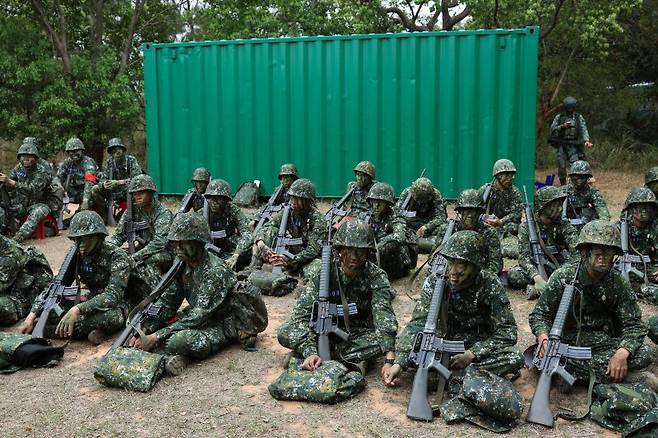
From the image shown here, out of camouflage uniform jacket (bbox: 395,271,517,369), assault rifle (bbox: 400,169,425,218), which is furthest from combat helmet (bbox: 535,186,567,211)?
camouflage uniform jacket (bbox: 395,271,517,369)

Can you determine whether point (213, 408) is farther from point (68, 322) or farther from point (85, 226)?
point (85, 226)

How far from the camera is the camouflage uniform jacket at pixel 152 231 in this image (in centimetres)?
803

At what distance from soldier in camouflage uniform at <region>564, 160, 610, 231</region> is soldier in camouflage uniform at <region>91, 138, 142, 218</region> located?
6.69 meters

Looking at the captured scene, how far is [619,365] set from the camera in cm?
494

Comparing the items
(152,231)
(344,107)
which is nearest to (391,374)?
(152,231)

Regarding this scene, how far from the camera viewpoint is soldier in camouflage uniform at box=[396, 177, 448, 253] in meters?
9.23

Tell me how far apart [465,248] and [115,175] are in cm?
824

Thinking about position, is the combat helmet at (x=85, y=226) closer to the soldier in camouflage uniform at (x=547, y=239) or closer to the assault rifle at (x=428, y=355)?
the assault rifle at (x=428, y=355)

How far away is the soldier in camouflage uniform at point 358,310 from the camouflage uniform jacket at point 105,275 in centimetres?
173

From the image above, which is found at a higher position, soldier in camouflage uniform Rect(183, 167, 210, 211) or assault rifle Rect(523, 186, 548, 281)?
soldier in camouflage uniform Rect(183, 167, 210, 211)

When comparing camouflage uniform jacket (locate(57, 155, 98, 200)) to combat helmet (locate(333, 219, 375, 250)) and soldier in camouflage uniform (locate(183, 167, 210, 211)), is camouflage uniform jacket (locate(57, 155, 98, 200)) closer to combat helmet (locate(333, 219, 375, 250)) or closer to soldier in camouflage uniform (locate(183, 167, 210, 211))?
soldier in camouflage uniform (locate(183, 167, 210, 211))

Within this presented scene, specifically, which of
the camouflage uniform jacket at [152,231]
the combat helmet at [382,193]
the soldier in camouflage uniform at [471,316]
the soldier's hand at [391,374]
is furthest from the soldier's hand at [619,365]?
the camouflage uniform jacket at [152,231]

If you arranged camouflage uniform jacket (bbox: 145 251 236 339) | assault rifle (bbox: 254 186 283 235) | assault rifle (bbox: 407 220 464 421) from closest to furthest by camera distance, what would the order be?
assault rifle (bbox: 407 220 464 421) → camouflage uniform jacket (bbox: 145 251 236 339) → assault rifle (bbox: 254 186 283 235)

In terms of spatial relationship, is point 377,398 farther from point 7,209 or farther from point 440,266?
point 7,209
